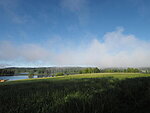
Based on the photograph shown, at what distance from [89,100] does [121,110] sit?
0.90m

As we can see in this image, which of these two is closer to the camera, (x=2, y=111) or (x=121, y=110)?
(x=2, y=111)

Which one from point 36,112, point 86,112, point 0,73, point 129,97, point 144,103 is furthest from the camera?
point 0,73

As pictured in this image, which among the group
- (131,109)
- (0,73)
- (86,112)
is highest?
(86,112)

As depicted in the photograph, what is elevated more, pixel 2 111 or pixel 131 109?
pixel 2 111

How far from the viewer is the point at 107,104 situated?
2.27 meters

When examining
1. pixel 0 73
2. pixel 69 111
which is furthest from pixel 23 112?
pixel 0 73

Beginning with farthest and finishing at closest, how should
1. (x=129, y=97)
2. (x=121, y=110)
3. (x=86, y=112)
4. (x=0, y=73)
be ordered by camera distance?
(x=0, y=73) → (x=129, y=97) → (x=121, y=110) → (x=86, y=112)

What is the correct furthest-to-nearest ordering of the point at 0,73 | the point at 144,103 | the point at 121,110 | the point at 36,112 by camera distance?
the point at 0,73 < the point at 144,103 < the point at 121,110 < the point at 36,112

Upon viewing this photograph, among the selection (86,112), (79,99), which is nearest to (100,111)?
(86,112)

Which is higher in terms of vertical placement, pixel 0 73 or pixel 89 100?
pixel 89 100

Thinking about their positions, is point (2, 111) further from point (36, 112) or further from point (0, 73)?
point (0, 73)

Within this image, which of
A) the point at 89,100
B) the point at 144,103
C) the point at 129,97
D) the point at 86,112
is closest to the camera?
the point at 86,112

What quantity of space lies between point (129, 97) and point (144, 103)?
1.67ft

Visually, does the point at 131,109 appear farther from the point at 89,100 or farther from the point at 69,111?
the point at 69,111
